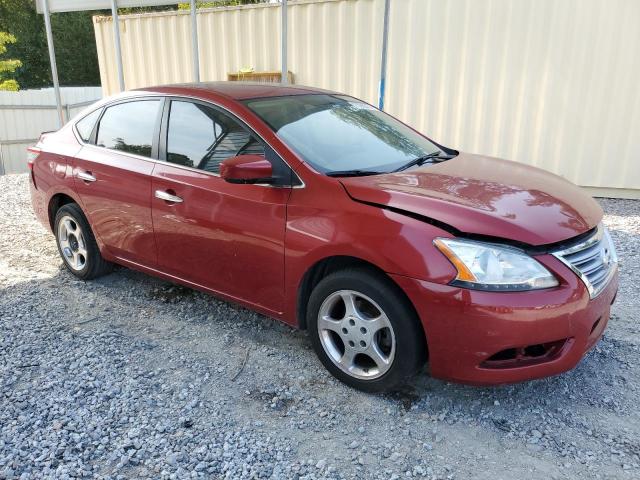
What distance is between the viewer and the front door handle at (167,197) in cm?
366

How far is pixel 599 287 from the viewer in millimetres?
2797

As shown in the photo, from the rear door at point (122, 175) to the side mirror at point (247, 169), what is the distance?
0.95 m

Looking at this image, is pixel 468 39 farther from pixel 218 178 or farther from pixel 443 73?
pixel 218 178

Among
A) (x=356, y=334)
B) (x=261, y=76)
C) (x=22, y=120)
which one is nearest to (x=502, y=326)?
(x=356, y=334)

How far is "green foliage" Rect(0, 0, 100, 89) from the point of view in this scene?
34469 mm

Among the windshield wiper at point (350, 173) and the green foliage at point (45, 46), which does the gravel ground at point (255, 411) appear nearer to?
the windshield wiper at point (350, 173)

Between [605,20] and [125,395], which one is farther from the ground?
[605,20]

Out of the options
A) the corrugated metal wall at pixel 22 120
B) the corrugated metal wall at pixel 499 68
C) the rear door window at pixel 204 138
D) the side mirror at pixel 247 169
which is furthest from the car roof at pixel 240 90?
the corrugated metal wall at pixel 22 120

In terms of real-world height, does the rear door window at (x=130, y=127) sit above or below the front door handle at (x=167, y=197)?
above

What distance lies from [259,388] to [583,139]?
617cm

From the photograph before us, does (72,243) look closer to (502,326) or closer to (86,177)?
(86,177)

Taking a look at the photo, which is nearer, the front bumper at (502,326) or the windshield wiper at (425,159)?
the front bumper at (502,326)

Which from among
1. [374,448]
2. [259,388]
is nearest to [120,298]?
[259,388]

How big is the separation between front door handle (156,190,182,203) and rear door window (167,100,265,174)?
229mm
